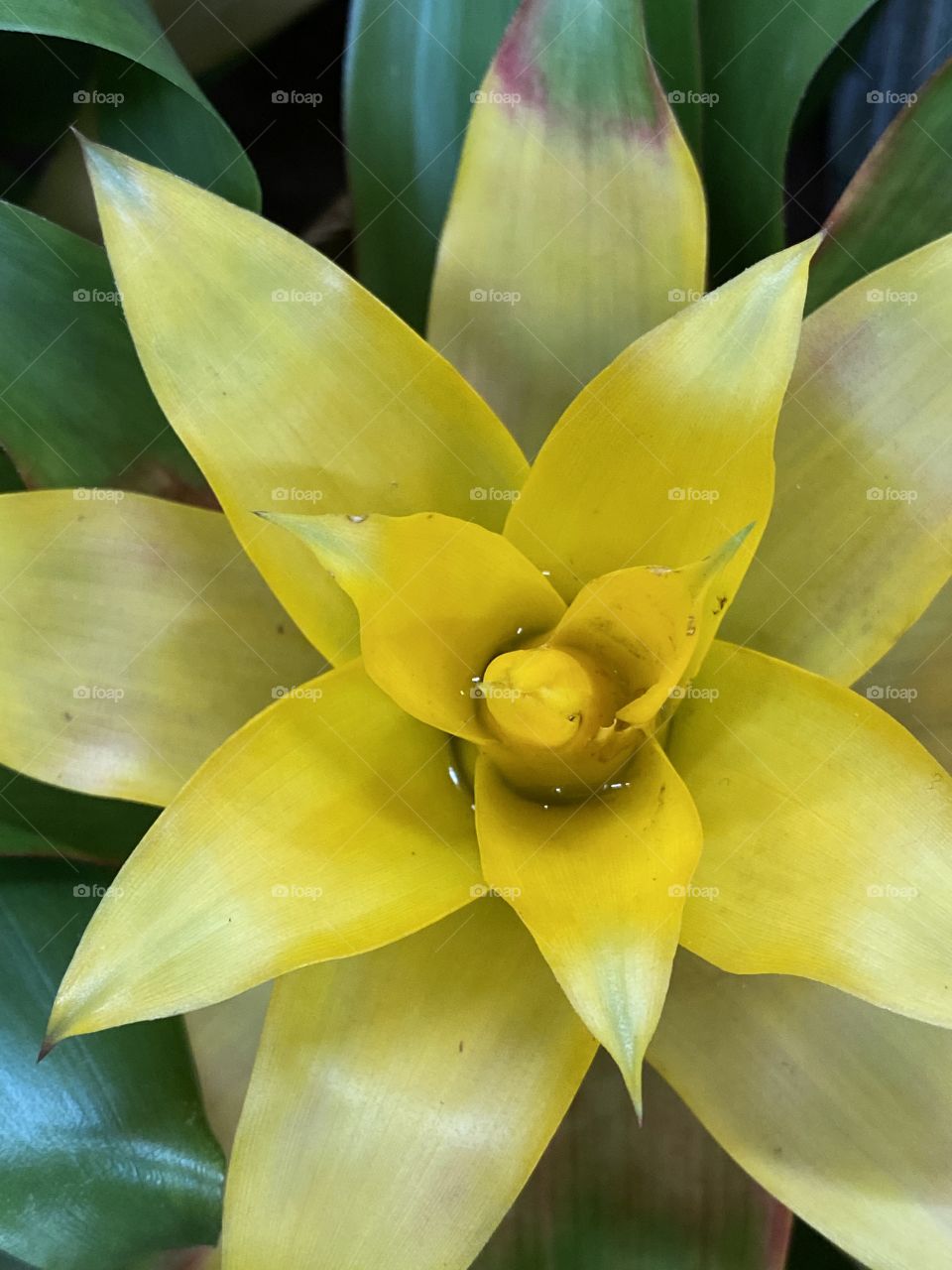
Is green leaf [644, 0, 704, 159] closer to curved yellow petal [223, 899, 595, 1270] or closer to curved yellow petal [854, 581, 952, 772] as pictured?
curved yellow petal [854, 581, 952, 772]

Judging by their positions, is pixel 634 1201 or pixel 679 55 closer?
pixel 634 1201

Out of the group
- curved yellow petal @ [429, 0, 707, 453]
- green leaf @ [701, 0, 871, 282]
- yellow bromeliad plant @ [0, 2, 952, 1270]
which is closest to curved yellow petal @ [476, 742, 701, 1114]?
yellow bromeliad plant @ [0, 2, 952, 1270]

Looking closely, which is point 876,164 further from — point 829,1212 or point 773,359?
point 829,1212

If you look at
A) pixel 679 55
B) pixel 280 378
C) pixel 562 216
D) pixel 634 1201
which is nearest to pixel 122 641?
pixel 280 378

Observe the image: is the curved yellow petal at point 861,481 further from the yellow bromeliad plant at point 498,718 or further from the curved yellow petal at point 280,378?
the curved yellow petal at point 280,378

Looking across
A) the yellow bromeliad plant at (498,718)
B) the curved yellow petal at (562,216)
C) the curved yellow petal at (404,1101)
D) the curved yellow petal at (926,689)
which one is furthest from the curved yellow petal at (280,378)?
the curved yellow petal at (926,689)

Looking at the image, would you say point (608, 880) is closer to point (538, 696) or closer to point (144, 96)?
point (538, 696)
